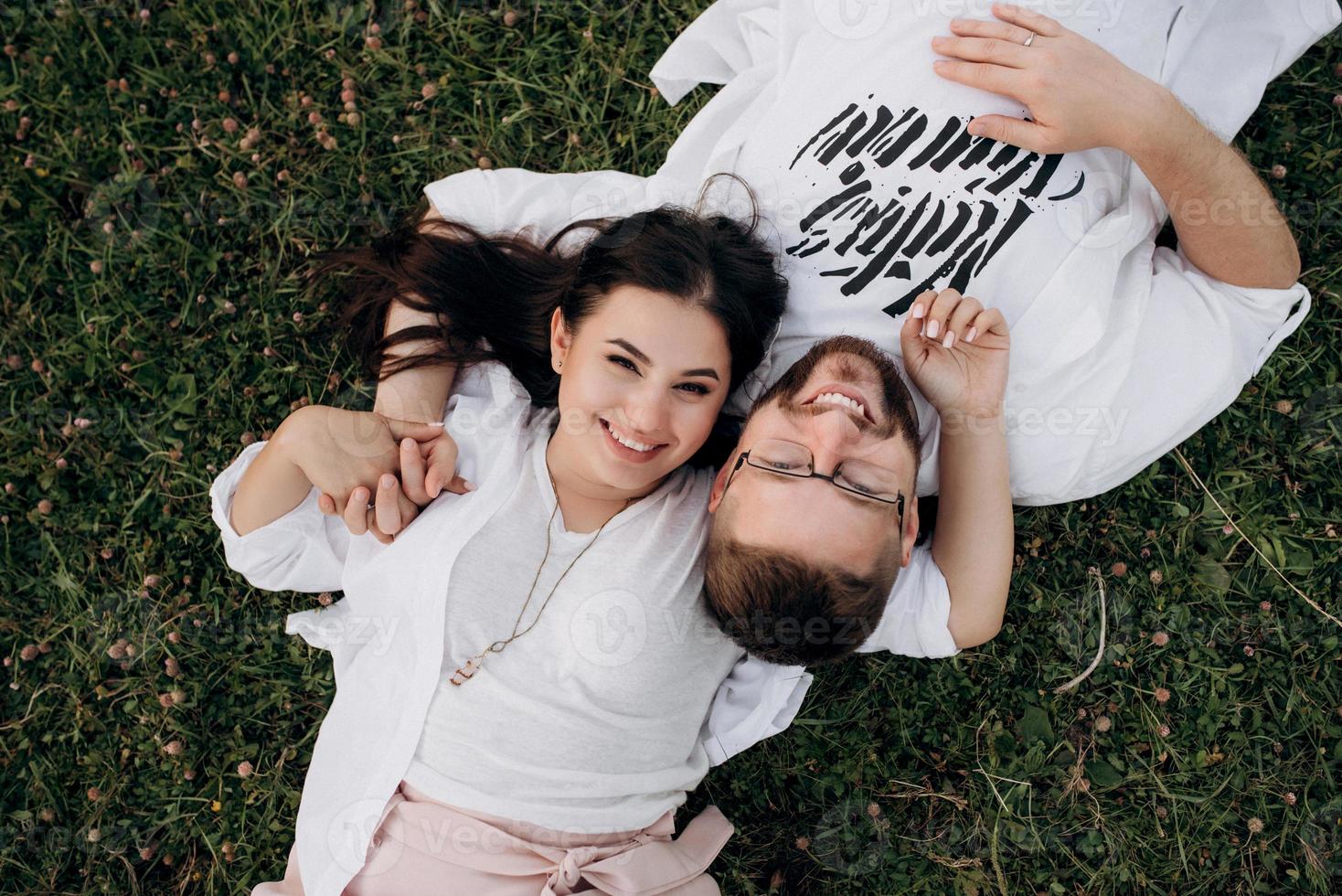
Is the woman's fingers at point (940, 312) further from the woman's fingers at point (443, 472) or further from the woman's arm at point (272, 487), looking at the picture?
the woman's arm at point (272, 487)

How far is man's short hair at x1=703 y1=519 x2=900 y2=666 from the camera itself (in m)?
2.28

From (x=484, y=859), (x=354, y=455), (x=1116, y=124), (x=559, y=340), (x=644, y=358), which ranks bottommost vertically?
(x=484, y=859)

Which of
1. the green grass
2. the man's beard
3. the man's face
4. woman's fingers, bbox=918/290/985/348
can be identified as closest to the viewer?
the man's face

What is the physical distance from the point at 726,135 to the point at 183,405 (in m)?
2.42

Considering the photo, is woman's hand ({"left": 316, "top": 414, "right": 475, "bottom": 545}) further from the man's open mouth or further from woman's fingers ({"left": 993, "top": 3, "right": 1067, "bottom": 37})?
woman's fingers ({"left": 993, "top": 3, "right": 1067, "bottom": 37})

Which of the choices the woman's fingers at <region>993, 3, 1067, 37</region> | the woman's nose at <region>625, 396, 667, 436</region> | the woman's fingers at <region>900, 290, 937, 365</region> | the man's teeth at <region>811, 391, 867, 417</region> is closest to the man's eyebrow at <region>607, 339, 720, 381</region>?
the woman's nose at <region>625, 396, 667, 436</region>

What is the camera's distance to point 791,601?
229 centimetres

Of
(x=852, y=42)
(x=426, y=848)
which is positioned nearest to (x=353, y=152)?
(x=852, y=42)

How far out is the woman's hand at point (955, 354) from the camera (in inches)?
99.0

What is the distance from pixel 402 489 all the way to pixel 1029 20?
7.97 feet

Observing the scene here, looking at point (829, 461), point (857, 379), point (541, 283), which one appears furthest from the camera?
point (541, 283)

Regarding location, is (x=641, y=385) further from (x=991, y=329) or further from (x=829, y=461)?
(x=991, y=329)

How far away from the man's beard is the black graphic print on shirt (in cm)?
27

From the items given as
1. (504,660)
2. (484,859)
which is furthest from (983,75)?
(484,859)
